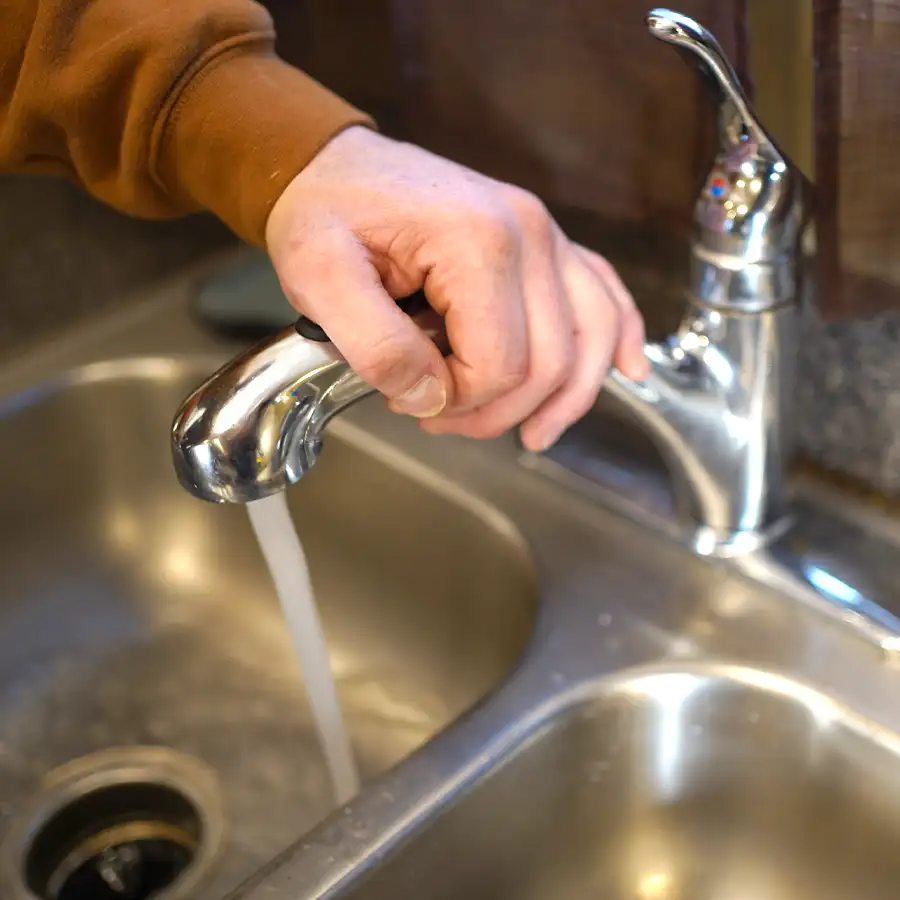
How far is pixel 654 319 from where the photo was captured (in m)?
0.63

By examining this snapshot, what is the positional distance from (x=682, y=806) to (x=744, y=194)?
0.27 m

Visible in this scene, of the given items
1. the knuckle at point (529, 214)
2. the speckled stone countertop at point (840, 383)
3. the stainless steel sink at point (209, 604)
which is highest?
the knuckle at point (529, 214)

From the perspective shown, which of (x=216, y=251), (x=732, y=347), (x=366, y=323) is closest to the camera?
(x=366, y=323)

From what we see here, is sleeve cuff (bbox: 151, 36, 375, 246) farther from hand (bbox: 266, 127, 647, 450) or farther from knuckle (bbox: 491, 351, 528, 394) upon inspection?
knuckle (bbox: 491, 351, 528, 394)

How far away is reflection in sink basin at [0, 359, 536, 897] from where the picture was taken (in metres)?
0.60

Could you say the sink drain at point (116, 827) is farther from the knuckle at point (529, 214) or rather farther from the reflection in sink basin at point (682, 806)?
the knuckle at point (529, 214)

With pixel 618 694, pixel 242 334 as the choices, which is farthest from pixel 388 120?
pixel 618 694

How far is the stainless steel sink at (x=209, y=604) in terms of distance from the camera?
0.60 m

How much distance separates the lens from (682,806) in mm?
504

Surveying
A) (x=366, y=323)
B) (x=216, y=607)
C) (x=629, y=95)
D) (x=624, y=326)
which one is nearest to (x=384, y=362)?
(x=366, y=323)

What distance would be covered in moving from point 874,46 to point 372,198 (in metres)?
0.20

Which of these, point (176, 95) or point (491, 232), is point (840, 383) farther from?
point (176, 95)

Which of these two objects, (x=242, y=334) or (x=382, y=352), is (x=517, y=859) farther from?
(x=242, y=334)

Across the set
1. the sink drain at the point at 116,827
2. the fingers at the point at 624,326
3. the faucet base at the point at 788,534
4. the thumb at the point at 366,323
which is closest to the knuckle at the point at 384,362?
the thumb at the point at 366,323
